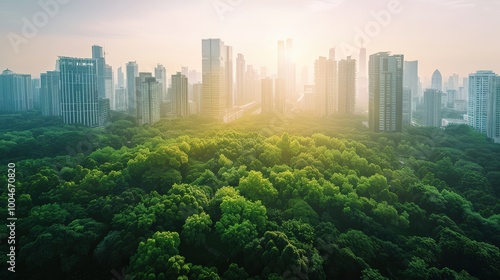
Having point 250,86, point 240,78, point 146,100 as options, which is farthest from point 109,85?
point 250,86

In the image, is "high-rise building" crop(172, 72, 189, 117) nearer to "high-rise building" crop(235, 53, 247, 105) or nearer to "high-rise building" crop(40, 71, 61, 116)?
"high-rise building" crop(40, 71, 61, 116)

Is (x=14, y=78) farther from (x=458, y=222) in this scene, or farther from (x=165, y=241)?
(x=458, y=222)

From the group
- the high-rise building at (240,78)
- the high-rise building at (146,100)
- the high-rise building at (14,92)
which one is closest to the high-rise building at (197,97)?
the high-rise building at (146,100)

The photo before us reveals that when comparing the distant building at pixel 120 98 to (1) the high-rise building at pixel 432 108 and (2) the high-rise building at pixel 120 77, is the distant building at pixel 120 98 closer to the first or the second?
(2) the high-rise building at pixel 120 77

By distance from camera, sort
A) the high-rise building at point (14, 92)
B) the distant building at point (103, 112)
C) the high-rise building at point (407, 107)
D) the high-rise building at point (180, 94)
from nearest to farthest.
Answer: the distant building at point (103, 112) → the high-rise building at point (180, 94) → the high-rise building at point (407, 107) → the high-rise building at point (14, 92)

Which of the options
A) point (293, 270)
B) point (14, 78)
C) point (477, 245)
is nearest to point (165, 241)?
point (293, 270)

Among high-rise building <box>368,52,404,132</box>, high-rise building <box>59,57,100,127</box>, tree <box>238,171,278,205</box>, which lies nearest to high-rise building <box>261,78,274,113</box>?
high-rise building <box>368,52,404,132</box>

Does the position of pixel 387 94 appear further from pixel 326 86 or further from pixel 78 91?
pixel 78 91
